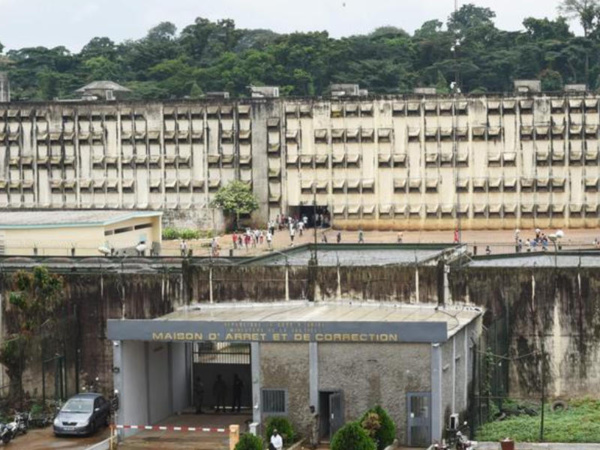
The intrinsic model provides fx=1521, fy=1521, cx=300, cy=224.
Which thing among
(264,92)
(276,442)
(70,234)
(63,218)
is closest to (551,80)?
(264,92)

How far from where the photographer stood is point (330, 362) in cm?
3925

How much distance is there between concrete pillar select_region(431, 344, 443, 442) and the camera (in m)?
38.4

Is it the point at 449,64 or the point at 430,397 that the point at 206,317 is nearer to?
the point at 430,397

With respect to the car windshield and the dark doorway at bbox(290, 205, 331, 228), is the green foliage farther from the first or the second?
the car windshield

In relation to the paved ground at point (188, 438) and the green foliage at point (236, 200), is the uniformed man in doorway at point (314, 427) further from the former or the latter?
the green foliage at point (236, 200)

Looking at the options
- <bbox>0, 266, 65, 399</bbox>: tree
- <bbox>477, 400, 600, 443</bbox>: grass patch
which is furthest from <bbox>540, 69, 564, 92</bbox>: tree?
<bbox>477, 400, 600, 443</bbox>: grass patch

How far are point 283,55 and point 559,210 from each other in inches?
2482

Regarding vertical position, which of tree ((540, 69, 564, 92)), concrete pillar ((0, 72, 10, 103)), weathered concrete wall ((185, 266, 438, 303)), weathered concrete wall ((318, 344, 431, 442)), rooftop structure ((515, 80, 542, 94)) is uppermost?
tree ((540, 69, 564, 92))

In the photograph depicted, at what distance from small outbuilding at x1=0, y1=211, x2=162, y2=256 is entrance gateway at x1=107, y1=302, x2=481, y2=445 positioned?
54.0 ft

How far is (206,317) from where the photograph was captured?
42.2m

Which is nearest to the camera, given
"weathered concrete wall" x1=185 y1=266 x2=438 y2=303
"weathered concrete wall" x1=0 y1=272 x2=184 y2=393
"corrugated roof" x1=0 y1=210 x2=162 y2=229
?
"weathered concrete wall" x1=185 y1=266 x2=438 y2=303

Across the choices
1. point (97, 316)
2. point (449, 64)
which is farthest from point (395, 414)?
point (449, 64)

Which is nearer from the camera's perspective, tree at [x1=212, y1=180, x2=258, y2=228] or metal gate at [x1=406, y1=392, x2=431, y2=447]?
metal gate at [x1=406, y1=392, x2=431, y2=447]

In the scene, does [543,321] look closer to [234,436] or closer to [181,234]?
[234,436]
